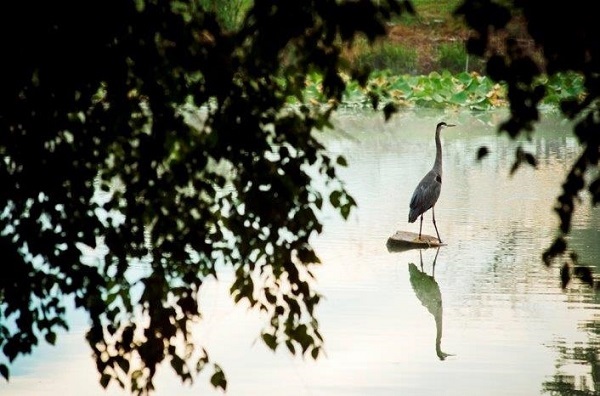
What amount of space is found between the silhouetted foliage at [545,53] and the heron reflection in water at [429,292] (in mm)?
4580

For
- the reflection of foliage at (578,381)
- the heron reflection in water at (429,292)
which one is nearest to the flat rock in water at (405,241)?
the heron reflection in water at (429,292)

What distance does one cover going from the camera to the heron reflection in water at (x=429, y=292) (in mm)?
7488

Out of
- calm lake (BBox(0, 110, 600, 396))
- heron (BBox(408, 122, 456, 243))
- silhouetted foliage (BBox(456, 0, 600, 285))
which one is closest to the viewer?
silhouetted foliage (BBox(456, 0, 600, 285))

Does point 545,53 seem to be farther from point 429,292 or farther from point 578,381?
point 429,292

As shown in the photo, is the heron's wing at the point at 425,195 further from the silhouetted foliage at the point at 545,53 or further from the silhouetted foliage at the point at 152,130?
the silhouetted foliage at the point at 545,53

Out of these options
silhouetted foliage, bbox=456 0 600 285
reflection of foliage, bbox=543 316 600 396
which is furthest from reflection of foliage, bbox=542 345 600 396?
silhouetted foliage, bbox=456 0 600 285

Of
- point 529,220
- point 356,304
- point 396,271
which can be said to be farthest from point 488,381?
point 529,220

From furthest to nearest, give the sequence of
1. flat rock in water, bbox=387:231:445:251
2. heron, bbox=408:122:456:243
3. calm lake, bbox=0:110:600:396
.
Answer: heron, bbox=408:122:456:243
flat rock in water, bbox=387:231:445:251
calm lake, bbox=0:110:600:396

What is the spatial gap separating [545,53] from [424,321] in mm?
5344

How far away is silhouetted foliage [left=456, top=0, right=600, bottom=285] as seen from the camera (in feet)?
7.36

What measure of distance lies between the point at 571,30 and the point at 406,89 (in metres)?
20.6

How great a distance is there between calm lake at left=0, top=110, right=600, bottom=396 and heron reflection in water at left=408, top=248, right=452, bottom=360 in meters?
0.01

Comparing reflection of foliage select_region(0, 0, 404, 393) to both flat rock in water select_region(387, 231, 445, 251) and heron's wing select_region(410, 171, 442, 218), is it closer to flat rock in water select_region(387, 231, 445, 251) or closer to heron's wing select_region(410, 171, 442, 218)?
flat rock in water select_region(387, 231, 445, 251)

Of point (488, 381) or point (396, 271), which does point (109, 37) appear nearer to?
point (488, 381)
